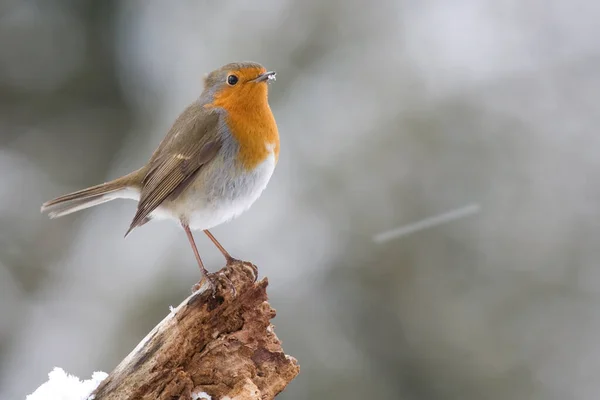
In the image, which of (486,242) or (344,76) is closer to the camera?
(486,242)

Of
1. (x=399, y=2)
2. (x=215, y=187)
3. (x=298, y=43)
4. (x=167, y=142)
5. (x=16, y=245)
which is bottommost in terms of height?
(x=215, y=187)

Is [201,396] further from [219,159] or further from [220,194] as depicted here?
[219,159]

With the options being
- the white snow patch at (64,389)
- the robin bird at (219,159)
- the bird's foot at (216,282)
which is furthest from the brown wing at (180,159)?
the white snow patch at (64,389)

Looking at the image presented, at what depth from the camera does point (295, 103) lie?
A: 213 inches

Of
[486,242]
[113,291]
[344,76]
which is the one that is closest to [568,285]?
[486,242]

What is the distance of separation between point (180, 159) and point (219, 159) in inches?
8.5

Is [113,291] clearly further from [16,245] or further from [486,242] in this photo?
[486,242]

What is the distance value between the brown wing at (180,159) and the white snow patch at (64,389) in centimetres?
74

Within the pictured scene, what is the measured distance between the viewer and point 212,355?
2.47 m

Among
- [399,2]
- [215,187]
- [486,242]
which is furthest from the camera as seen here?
[399,2]

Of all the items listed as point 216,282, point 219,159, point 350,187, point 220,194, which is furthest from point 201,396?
point 350,187

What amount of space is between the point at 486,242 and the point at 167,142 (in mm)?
2629

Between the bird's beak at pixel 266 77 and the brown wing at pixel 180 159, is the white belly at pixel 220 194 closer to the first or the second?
the brown wing at pixel 180 159

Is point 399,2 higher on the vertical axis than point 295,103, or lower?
higher
